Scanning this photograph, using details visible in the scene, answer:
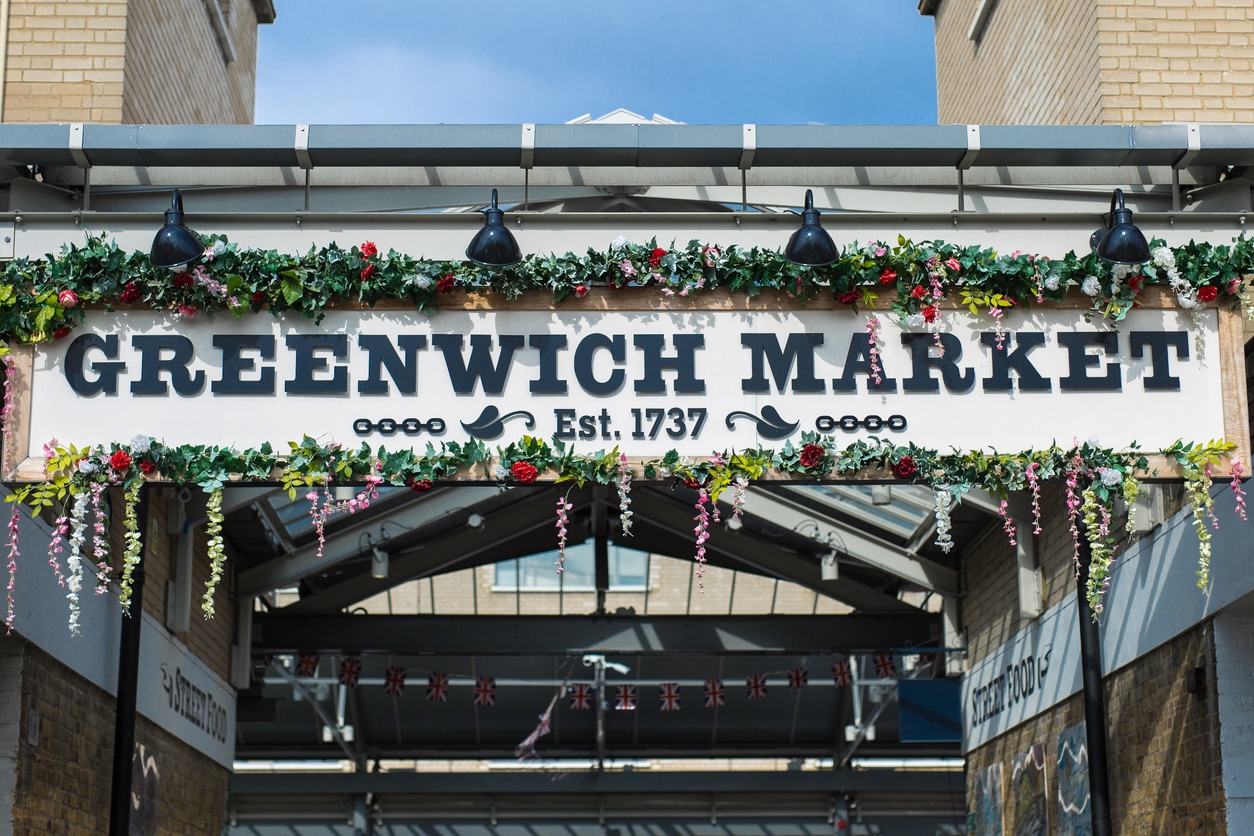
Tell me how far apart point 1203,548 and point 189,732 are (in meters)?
8.42

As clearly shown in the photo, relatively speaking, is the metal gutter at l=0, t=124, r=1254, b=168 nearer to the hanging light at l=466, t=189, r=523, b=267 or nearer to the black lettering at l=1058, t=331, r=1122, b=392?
the hanging light at l=466, t=189, r=523, b=267

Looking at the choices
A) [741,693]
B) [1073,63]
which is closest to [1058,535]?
[1073,63]

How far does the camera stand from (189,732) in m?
11.7

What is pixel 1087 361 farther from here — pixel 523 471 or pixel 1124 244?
pixel 523 471

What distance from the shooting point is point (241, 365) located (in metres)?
5.80

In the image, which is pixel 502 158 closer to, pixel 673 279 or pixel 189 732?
pixel 673 279

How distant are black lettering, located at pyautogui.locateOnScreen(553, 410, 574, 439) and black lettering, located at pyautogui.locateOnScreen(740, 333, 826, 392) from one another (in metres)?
0.69

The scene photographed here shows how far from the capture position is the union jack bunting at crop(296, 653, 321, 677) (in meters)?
16.1

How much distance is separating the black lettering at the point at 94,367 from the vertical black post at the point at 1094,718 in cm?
611

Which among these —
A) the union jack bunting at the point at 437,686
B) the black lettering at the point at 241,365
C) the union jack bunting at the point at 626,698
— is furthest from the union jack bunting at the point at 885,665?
the black lettering at the point at 241,365

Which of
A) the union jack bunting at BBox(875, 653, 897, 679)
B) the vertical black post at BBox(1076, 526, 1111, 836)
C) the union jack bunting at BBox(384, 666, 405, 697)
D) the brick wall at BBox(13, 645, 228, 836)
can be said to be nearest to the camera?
the brick wall at BBox(13, 645, 228, 836)

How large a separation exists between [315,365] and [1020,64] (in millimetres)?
7663

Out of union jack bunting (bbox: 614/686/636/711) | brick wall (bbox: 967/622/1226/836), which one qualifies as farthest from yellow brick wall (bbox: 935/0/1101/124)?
union jack bunting (bbox: 614/686/636/711)

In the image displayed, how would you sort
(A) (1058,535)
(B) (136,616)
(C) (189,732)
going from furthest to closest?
(C) (189,732) → (A) (1058,535) → (B) (136,616)
